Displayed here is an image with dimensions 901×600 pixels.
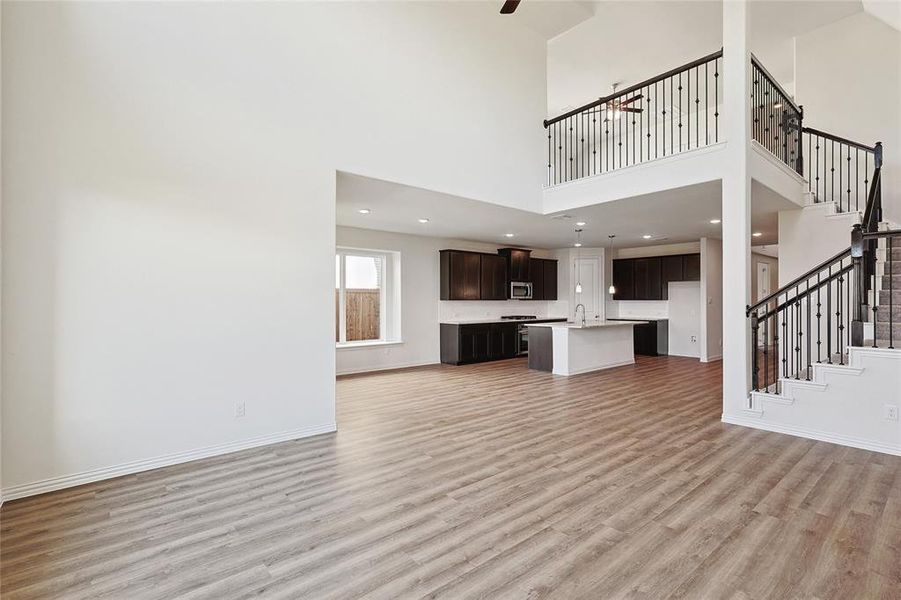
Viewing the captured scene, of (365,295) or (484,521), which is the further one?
(365,295)

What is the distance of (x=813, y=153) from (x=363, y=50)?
22.3 feet

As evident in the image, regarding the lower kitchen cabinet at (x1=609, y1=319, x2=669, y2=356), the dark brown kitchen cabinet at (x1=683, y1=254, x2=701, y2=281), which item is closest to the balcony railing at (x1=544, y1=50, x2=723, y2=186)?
the dark brown kitchen cabinet at (x1=683, y1=254, x2=701, y2=281)

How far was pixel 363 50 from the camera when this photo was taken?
4586mm

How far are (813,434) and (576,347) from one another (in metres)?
3.64

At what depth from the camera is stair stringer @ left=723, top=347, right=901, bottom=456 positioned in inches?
148

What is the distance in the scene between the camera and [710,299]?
30.9 ft

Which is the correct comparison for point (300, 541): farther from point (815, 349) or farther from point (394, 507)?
point (815, 349)

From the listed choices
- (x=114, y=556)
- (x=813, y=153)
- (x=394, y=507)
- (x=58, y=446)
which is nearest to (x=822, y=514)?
(x=394, y=507)

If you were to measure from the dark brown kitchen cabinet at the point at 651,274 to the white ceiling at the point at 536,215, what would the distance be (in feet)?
2.16

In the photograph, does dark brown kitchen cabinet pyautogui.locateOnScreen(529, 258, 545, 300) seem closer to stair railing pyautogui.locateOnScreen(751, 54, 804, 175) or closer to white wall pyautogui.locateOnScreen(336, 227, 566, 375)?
white wall pyautogui.locateOnScreen(336, 227, 566, 375)

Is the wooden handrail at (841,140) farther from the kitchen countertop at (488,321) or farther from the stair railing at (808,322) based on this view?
the kitchen countertop at (488,321)

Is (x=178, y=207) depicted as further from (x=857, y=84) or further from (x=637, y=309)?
(x=637, y=309)

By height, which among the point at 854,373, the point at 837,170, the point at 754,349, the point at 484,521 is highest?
the point at 837,170

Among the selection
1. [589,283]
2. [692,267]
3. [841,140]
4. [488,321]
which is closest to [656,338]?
[692,267]
